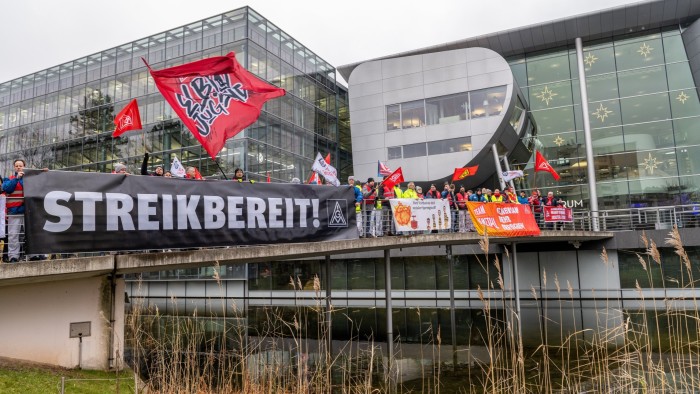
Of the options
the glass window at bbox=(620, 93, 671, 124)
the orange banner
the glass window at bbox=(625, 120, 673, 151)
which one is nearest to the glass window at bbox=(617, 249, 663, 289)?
the glass window at bbox=(625, 120, 673, 151)

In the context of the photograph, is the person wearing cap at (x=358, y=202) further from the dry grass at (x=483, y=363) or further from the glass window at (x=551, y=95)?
the glass window at (x=551, y=95)

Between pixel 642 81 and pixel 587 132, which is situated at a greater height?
pixel 642 81

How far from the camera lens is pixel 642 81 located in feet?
95.1

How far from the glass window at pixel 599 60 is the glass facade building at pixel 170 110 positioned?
1688 cm

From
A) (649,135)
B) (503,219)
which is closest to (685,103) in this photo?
(649,135)

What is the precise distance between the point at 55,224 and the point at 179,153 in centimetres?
2465

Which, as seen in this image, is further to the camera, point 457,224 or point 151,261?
point 457,224

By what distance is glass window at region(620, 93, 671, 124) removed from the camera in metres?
28.3

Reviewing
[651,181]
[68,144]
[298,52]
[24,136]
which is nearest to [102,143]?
[68,144]

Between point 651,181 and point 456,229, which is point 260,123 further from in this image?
point 651,181

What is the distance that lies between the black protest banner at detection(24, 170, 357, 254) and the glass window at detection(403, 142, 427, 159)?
20.4 metres

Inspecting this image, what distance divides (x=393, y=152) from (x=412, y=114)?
105 inches

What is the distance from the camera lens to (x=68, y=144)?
34969mm

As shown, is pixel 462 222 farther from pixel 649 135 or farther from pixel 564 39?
pixel 564 39
